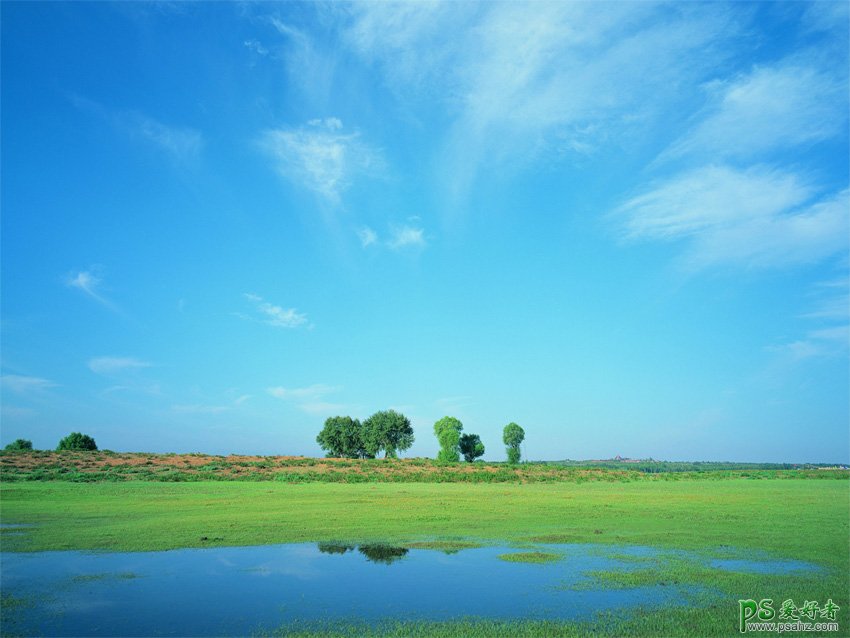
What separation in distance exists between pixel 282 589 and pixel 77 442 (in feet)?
293

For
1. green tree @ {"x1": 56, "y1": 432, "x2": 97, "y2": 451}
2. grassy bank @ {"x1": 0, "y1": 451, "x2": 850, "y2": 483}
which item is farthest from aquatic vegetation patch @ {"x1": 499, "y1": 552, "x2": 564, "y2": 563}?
green tree @ {"x1": 56, "y1": 432, "x2": 97, "y2": 451}

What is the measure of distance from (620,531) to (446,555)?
8.99 metres

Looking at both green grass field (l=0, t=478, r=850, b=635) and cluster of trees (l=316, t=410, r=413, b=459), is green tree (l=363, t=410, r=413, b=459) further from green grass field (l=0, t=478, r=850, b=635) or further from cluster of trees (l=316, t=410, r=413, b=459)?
green grass field (l=0, t=478, r=850, b=635)

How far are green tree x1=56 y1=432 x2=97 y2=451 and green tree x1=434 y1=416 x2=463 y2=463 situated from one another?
68.6 meters

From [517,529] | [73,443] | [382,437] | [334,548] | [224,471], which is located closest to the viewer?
[334,548]

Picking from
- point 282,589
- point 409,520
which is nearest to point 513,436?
point 409,520

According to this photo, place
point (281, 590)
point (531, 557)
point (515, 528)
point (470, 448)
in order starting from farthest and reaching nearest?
point (470, 448) < point (515, 528) < point (531, 557) < point (281, 590)

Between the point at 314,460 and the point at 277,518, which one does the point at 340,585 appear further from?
the point at 314,460

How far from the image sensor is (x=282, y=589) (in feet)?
47.1

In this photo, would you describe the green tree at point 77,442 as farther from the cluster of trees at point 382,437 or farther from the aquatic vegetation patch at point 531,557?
the aquatic vegetation patch at point 531,557

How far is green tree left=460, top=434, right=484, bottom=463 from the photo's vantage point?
134 metres

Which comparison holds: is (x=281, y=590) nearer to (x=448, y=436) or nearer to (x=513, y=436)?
(x=448, y=436)

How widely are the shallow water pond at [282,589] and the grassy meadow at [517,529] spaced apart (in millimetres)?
818

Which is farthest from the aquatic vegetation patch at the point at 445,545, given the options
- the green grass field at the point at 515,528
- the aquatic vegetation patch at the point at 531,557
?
the aquatic vegetation patch at the point at 531,557
